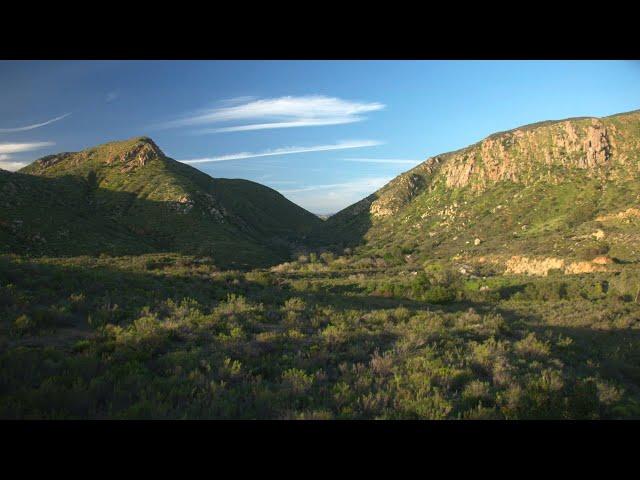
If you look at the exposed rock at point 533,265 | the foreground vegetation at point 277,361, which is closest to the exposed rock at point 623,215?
the exposed rock at point 533,265

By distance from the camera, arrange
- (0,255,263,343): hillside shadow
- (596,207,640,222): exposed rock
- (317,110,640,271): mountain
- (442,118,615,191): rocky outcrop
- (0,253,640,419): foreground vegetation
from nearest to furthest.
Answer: (0,253,640,419): foreground vegetation, (0,255,263,343): hillside shadow, (596,207,640,222): exposed rock, (317,110,640,271): mountain, (442,118,615,191): rocky outcrop

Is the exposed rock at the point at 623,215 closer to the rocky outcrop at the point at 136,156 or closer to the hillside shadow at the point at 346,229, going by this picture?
the hillside shadow at the point at 346,229

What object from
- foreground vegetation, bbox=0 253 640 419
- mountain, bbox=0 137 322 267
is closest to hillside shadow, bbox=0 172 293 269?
mountain, bbox=0 137 322 267

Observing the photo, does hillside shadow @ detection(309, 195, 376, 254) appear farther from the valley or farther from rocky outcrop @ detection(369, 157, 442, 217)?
the valley

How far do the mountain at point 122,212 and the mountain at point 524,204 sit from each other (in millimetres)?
23542

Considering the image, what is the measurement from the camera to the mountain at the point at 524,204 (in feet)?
136

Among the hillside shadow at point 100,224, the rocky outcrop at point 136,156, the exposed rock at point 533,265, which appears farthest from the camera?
the rocky outcrop at point 136,156

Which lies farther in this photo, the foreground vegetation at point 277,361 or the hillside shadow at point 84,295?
the hillside shadow at point 84,295

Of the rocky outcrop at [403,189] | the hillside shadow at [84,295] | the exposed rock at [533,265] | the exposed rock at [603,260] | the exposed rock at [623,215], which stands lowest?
the exposed rock at [533,265]

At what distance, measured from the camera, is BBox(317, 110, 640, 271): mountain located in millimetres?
41375

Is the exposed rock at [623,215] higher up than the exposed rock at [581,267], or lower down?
higher up

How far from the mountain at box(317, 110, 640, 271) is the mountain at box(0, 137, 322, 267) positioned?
77.2ft
